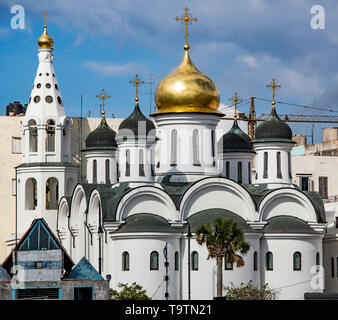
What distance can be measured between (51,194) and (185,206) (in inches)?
502

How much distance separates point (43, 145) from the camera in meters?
58.5

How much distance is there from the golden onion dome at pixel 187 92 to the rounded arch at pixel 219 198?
159 inches

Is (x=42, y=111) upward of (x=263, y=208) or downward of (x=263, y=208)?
upward

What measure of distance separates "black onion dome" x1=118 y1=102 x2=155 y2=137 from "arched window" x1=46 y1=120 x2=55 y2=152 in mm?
6250

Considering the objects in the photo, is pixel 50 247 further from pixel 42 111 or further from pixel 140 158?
pixel 42 111

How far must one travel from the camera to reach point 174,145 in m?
53.6

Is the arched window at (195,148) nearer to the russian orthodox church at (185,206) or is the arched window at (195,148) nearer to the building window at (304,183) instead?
the russian orthodox church at (185,206)

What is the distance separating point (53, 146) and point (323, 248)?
1713 cm

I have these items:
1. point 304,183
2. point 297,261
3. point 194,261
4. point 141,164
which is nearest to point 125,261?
point 194,261

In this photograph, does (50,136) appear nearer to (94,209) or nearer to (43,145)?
(43,145)

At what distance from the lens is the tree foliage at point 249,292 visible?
155 ft
